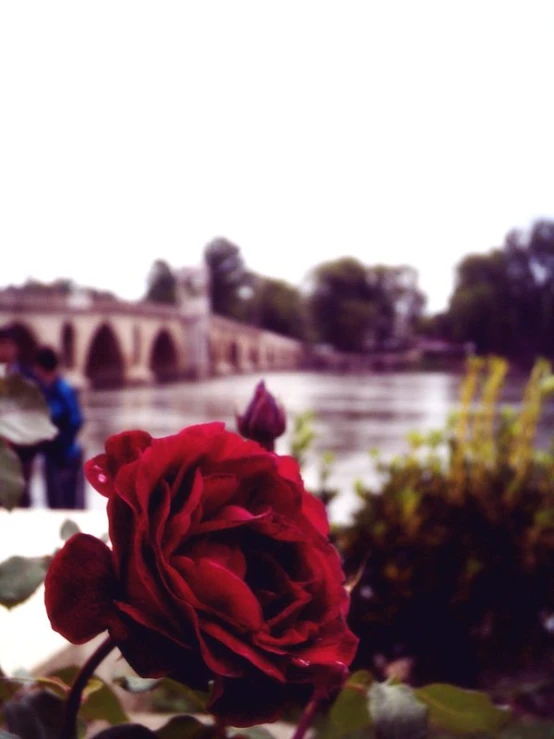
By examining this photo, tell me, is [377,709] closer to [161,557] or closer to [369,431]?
[161,557]

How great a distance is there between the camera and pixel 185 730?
278 mm

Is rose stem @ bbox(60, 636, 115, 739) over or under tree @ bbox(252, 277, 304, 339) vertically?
under

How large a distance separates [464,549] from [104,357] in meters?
9.16

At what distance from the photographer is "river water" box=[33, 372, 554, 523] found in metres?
6.89

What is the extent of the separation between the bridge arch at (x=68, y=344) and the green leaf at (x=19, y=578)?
865cm

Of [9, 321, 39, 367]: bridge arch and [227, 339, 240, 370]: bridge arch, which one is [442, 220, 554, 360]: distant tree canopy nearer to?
[9, 321, 39, 367]: bridge arch


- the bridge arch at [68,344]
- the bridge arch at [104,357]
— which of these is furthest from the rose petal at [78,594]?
the bridge arch at [104,357]

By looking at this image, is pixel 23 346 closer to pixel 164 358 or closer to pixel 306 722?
pixel 306 722

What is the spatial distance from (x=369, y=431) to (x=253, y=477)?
349 inches

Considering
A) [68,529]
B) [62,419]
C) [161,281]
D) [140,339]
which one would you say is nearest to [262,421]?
[68,529]

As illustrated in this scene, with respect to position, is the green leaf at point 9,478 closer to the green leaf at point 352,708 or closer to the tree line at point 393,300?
the green leaf at point 352,708

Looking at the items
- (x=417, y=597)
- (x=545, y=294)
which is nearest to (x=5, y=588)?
(x=417, y=597)

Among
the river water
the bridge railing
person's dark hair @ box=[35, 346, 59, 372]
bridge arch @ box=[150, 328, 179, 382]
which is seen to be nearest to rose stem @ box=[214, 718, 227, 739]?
person's dark hair @ box=[35, 346, 59, 372]

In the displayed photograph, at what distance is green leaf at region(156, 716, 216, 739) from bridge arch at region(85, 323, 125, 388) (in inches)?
382
